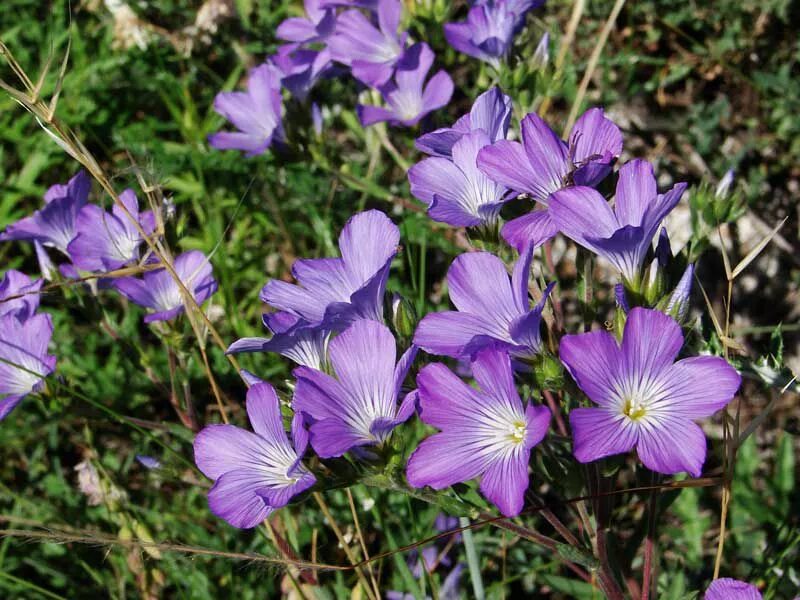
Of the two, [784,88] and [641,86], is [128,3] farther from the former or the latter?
[784,88]

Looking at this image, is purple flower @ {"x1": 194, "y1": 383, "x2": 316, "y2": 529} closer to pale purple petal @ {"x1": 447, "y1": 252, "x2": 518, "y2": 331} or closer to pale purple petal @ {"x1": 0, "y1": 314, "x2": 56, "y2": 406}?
pale purple petal @ {"x1": 447, "y1": 252, "x2": 518, "y2": 331}

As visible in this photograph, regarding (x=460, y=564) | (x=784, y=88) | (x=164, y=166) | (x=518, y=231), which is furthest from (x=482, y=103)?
(x=784, y=88)

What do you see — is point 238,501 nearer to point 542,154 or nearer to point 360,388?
point 360,388

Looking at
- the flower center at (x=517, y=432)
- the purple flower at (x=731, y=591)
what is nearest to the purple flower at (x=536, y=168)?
the flower center at (x=517, y=432)

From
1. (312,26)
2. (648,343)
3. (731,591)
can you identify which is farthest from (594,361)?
(312,26)

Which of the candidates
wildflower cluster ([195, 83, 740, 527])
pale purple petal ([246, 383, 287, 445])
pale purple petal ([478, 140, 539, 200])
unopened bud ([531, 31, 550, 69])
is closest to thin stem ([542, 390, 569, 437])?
wildflower cluster ([195, 83, 740, 527])

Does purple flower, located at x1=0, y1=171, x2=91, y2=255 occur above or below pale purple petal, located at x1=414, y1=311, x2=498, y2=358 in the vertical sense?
below

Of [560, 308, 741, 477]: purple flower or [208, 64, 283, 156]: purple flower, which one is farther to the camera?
[208, 64, 283, 156]: purple flower

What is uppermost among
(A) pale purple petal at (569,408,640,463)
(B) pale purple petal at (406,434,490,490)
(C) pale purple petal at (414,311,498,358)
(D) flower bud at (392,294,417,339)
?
(C) pale purple petal at (414,311,498,358)
